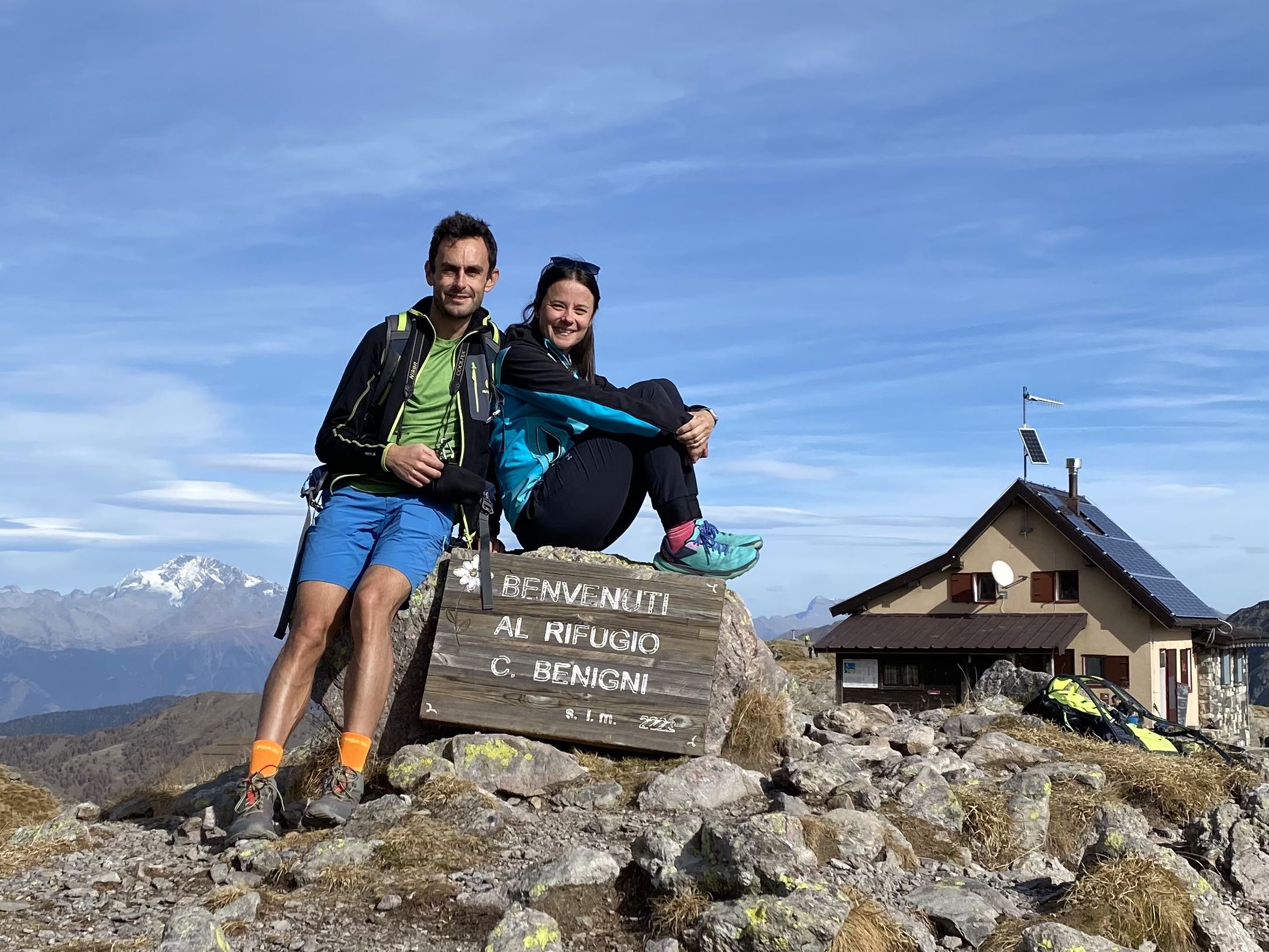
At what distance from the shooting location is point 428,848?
5.45 metres

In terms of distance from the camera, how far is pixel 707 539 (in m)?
7.48

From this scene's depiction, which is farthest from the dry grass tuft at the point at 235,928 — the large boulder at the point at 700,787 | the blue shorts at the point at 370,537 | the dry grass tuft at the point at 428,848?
the blue shorts at the point at 370,537

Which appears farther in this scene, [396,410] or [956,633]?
[956,633]

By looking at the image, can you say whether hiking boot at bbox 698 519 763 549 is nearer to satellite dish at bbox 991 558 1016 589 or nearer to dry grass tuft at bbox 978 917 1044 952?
dry grass tuft at bbox 978 917 1044 952

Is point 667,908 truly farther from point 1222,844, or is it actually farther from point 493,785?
point 1222,844

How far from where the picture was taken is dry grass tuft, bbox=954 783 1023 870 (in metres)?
5.94

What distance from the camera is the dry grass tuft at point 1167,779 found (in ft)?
22.9

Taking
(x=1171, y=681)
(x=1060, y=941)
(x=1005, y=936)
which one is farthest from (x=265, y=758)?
(x=1171, y=681)

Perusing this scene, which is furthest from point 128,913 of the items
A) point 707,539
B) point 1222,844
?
point 1222,844

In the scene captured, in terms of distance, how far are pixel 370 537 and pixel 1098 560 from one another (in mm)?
32781

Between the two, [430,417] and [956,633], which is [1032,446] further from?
[430,417]

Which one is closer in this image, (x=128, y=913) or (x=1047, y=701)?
(x=128, y=913)

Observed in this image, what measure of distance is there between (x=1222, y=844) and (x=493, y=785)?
3.74 m

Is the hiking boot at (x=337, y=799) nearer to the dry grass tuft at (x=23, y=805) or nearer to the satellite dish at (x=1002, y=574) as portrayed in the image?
the dry grass tuft at (x=23, y=805)
